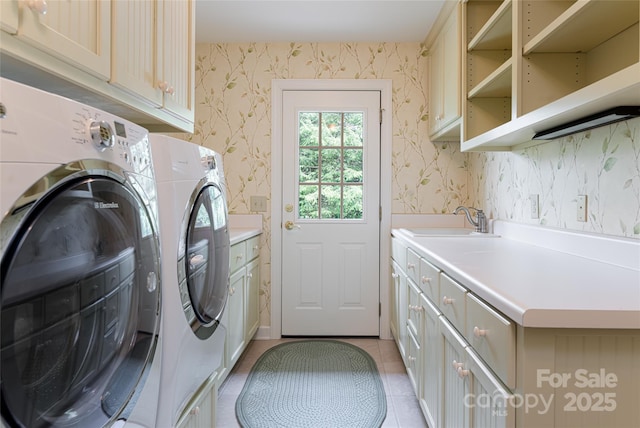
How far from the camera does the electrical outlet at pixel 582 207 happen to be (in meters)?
1.51

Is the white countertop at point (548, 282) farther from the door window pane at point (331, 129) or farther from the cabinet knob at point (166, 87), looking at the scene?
the door window pane at point (331, 129)

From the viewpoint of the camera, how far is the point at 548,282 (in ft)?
3.29

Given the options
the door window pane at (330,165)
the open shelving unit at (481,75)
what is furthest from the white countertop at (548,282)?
the door window pane at (330,165)

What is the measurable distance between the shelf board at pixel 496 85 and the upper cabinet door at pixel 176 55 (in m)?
1.38

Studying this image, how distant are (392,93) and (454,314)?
213 cm

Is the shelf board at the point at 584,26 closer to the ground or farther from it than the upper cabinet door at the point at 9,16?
farther from it

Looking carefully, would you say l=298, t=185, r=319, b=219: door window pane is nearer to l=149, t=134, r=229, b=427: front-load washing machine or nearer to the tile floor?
the tile floor

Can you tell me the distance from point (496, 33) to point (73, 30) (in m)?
1.73

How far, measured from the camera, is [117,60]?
1128 mm

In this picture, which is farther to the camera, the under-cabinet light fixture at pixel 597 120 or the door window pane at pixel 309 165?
the door window pane at pixel 309 165

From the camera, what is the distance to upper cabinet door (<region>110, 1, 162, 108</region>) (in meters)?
1.13

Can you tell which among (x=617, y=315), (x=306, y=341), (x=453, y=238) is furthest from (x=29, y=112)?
(x=306, y=341)

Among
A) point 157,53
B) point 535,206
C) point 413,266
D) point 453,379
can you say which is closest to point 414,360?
point 413,266

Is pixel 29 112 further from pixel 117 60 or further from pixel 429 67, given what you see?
pixel 429 67
